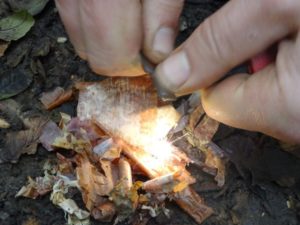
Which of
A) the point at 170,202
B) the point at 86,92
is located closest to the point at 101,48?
the point at 86,92

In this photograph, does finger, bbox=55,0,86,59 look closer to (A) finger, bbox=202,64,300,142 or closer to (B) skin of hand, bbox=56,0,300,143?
(B) skin of hand, bbox=56,0,300,143

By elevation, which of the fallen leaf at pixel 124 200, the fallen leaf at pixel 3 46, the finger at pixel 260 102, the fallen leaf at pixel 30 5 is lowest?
the fallen leaf at pixel 124 200

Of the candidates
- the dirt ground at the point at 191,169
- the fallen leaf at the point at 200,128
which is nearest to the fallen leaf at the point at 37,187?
the dirt ground at the point at 191,169

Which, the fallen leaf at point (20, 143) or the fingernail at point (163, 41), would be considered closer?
the fingernail at point (163, 41)

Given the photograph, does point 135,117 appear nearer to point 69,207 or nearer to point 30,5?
point 69,207

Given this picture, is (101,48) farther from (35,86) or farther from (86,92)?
(35,86)

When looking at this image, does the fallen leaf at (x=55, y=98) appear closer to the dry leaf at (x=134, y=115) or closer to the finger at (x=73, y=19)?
the dry leaf at (x=134, y=115)

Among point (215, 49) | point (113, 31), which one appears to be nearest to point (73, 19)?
point (113, 31)

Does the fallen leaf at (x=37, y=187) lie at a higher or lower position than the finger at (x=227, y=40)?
lower

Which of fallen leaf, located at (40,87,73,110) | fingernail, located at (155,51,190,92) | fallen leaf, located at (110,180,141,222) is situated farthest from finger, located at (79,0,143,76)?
fallen leaf, located at (110,180,141,222)
